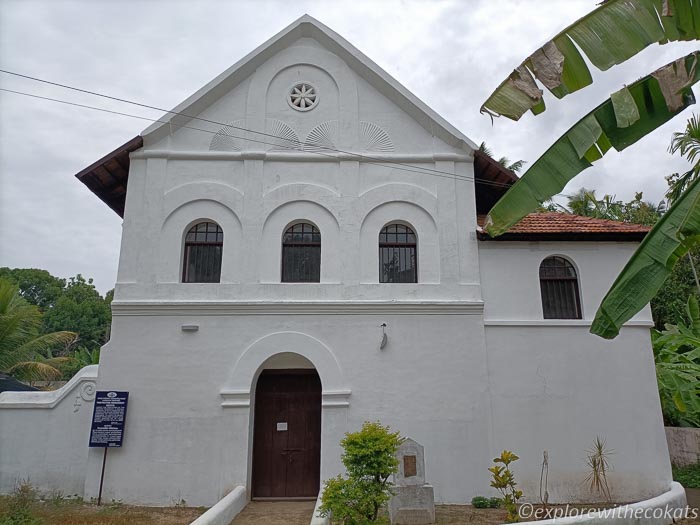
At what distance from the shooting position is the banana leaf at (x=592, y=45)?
19.4 ft

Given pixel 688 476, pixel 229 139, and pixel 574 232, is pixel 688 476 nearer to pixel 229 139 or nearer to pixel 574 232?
pixel 574 232

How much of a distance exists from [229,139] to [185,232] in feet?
8.28

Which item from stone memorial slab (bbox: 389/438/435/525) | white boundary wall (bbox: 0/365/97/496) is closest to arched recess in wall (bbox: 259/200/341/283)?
stone memorial slab (bbox: 389/438/435/525)

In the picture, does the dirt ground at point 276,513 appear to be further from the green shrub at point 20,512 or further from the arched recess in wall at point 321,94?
the arched recess in wall at point 321,94

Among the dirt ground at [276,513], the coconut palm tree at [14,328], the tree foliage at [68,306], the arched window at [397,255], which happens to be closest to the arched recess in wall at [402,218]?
the arched window at [397,255]

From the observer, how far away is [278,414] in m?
11.9

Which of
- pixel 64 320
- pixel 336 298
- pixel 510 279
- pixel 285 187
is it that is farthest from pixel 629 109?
pixel 64 320

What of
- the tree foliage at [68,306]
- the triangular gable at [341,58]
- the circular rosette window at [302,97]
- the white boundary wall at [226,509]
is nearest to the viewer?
the white boundary wall at [226,509]

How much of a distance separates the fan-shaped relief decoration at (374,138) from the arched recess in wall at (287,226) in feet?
6.53

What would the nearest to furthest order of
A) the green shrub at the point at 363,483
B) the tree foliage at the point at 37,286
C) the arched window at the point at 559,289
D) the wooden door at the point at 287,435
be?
the green shrub at the point at 363,483, the wooden door at the point at 287,435, the arched window at the point at 559,289, the tree foliage at the point at 37,286

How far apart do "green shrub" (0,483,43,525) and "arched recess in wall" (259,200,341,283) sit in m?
5.94

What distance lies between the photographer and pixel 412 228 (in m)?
→ 12.4

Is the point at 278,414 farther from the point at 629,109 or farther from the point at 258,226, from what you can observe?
the point at 629,109

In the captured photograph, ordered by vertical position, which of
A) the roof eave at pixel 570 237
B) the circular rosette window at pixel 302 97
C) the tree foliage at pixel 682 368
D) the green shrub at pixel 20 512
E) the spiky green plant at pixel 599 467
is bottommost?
the green shrub at pixel 20 512
